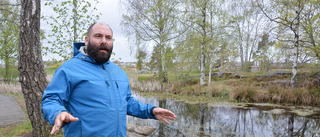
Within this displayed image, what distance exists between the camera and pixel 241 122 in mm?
6465

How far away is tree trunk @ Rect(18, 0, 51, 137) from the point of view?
3.33m

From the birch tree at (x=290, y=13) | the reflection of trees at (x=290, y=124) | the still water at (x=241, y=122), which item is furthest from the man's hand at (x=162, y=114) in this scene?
the birch tree at (x=290, y=13)

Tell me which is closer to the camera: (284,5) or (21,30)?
(21,30)

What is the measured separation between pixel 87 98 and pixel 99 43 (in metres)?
0.49

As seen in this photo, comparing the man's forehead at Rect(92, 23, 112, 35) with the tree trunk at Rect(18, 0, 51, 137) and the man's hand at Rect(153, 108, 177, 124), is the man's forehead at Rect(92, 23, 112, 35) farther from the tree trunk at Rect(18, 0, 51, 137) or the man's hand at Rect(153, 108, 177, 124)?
the tree trunk at Rect(18, 0, 51, 137)

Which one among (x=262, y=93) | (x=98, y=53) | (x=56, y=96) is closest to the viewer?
(x=56, y=96)

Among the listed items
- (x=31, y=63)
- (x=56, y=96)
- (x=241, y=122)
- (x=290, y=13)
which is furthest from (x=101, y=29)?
(x=290, y=13)

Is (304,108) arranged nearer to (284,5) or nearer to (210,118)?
(210,118)

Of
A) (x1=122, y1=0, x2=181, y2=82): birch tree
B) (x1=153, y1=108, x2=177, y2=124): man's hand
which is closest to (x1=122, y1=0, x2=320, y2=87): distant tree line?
(x1=122, y1=0, x2=181, y2=82): birch tree

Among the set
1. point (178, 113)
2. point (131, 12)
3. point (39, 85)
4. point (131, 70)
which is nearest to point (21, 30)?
point (39, 85)

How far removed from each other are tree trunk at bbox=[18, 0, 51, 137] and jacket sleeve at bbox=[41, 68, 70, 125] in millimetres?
2281

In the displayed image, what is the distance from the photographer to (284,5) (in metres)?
10.8

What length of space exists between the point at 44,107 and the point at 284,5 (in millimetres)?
12522

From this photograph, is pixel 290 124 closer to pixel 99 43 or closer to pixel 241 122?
pixel 241 122
